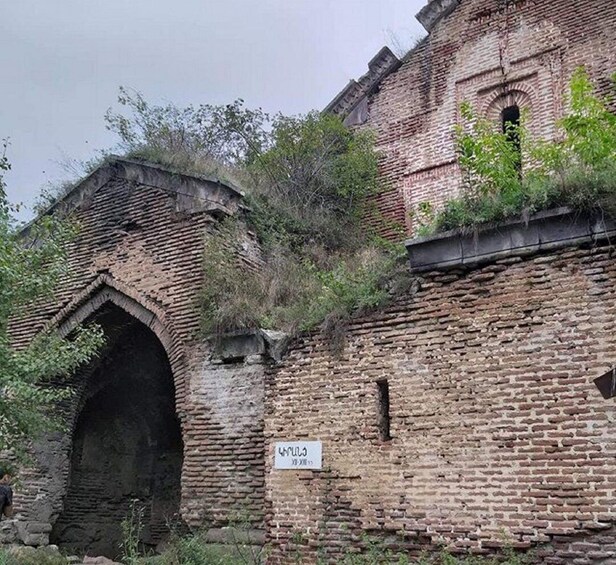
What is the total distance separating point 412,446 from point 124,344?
6.53m

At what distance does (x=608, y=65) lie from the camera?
448 inches

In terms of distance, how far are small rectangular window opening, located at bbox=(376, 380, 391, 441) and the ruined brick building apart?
3cm

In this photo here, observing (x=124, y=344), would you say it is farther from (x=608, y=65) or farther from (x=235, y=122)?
(x=608, y=65)

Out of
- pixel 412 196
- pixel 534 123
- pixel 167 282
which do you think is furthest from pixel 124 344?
pixel 534 123

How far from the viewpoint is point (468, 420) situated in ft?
24.3

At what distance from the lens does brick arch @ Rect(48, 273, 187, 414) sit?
1012cm

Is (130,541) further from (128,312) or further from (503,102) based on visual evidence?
(503,102)

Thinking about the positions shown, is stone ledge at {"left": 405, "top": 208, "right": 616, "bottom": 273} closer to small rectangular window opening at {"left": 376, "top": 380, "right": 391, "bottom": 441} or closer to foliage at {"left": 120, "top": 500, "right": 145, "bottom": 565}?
small rectangular window opening at {"left": 376, "top": 380, "right": 391, "bottom": 441}

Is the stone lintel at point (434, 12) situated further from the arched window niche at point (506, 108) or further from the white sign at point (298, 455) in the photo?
the white sign at point (298, 455)

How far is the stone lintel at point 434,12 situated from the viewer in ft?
44.1

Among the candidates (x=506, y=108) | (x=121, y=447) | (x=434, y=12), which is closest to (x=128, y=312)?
(x=121, y=447)

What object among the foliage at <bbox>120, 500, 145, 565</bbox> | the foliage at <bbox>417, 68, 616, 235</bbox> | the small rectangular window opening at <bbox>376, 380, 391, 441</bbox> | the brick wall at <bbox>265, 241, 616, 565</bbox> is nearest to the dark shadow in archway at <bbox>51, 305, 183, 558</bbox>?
the foliage at <bbox>120, 500, 145, 565</bbox>

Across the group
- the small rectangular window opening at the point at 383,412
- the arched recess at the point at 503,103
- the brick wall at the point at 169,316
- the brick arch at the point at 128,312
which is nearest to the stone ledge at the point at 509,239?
the small rectangular window opening at the point at 383,412

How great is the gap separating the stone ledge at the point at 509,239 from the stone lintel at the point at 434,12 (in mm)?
7103
